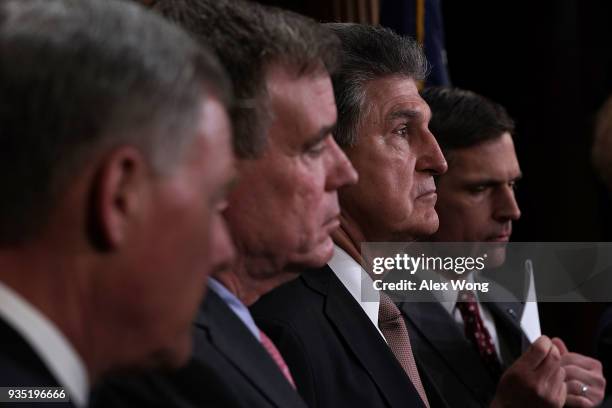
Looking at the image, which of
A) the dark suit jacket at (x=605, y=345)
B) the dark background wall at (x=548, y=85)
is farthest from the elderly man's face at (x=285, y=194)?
the dark background wall at (x=548, y=85)

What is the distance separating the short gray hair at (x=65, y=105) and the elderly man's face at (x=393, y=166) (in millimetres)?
1203

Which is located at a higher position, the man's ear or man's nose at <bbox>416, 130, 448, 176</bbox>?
the man's ear

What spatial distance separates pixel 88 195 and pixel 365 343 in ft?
3.56

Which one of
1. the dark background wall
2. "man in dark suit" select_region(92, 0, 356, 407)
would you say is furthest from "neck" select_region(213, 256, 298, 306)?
the dark background wall

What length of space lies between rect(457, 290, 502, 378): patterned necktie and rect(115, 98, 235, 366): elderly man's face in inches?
70.3

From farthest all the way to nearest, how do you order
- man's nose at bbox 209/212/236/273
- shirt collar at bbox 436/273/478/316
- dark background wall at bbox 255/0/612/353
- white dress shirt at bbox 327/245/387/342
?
dark background wall at bbox 255/0/612/353, shirt collar at bbox 436/273/478/316, white dress shirt at bbox 327/245/387/342, man's nose at bbox 209/212/236/273

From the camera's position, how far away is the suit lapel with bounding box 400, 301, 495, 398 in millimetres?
2467

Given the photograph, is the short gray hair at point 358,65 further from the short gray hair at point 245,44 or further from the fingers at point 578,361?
the fingers at point 578,361

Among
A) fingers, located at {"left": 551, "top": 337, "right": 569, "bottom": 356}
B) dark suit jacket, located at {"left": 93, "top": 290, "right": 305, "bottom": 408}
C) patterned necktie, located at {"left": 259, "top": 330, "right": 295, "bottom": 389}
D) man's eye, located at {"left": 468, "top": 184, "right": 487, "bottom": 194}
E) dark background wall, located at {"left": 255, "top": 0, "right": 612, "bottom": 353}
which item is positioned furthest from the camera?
dark background wall, located at {"left": 255, "top": 0, "right": 612, "bottom": 353}

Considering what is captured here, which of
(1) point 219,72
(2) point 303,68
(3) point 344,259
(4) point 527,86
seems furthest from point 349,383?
(4) point 527,86

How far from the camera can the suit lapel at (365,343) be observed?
180 centimetres

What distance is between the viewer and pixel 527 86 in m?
4.60

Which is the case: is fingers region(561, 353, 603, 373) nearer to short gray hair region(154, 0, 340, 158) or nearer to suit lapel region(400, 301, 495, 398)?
suit lapel region(400, 301, 495, 398)

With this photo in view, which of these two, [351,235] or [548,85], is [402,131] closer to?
[351,235]
